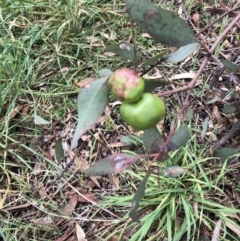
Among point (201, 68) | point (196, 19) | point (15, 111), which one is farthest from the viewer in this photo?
point (196, 19)

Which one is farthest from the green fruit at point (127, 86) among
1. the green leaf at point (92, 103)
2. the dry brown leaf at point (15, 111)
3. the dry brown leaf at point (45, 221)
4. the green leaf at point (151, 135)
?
the dry brown leaf at point (15, 111)

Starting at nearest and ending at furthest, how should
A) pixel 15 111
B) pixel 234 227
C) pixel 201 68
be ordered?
pixel 201 68
pixel 234 227
pixel 15 111

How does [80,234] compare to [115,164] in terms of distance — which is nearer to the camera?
[115,164]

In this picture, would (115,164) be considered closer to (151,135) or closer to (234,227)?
(151,135)

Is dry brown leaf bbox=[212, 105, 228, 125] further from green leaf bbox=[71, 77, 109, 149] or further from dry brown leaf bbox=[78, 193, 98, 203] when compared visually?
green leaf bbox=[71, 77, 109, 149]

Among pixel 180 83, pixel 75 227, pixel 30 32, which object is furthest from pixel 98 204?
pixel 30 32

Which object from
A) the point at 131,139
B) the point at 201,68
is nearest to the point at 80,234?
the point at 131,139

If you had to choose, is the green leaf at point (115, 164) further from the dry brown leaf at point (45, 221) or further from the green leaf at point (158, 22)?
the dry brown leaf at point (45, 221)

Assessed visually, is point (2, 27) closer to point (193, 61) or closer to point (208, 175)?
point (193, 61)
